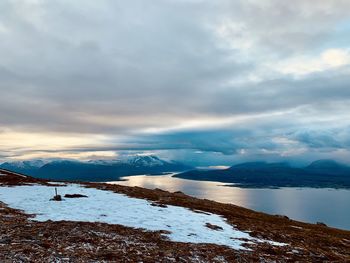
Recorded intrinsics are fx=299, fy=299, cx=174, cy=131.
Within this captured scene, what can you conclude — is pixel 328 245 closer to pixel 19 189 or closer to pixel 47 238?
pixel 47 238

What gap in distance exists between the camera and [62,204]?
27.4m

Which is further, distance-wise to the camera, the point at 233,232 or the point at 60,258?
the point at 233,232

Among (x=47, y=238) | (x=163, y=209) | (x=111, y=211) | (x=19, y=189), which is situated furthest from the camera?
(x=19, y=189)

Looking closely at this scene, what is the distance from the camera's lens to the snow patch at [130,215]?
21.6m

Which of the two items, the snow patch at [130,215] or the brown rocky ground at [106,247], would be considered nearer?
the brown rocky ground at [106,247]

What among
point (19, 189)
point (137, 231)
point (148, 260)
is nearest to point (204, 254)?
point (148, 260)

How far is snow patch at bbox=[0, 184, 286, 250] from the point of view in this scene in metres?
21.6

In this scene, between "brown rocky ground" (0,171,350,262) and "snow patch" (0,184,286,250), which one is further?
"snow patch" (0,184,286,250)

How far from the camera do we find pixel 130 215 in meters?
25.4

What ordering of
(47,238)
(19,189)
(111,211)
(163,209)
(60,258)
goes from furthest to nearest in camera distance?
(19,189), (163,209), (111,211), (47,238), (60,258)

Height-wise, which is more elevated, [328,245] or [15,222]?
[15,222]

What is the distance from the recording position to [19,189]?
116ft

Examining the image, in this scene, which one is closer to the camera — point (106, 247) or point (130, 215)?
point (106, 247)

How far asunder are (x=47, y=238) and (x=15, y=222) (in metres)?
4.74
